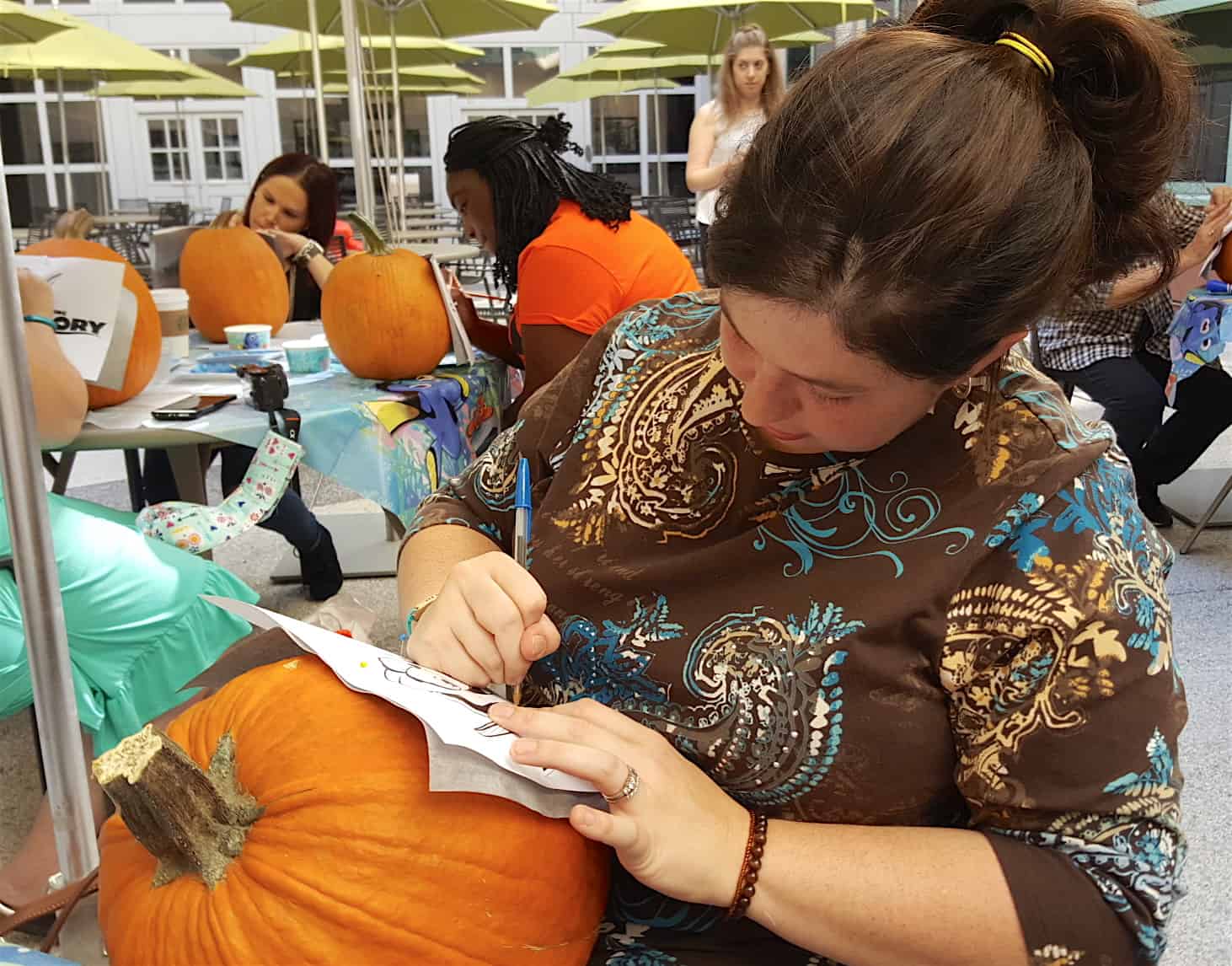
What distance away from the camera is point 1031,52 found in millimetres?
789

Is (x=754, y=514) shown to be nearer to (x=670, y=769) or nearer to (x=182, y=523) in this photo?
(x=670, y=769)

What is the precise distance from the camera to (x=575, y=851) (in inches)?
30.6

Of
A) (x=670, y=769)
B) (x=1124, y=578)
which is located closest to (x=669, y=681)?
(x=670, y=769)

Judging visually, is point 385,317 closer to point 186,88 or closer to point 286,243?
point 286,243

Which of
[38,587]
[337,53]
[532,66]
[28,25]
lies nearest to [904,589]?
[38,587]

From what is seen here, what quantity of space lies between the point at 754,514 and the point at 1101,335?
10.6ft

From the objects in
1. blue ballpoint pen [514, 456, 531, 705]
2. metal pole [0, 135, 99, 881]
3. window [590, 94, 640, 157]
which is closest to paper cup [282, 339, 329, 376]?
metal pole [0, 135, 99, 881]

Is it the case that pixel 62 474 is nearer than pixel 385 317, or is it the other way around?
pixel 385 317

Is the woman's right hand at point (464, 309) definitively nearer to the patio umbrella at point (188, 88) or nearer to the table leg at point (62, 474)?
the table leg at point (62, 474)

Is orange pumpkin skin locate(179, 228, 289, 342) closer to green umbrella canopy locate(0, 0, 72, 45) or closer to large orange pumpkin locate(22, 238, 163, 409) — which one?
large orange pumpkin locate(22, 238, 163, 409)

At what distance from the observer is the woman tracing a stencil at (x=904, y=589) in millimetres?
735

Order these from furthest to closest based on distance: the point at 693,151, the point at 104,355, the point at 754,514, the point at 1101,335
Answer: the point at 693,151, the point at 1101,335, the point at 104,355, the point at 754,514

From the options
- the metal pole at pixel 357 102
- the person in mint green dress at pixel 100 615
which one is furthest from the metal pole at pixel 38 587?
the metal pole at pixel 357 102

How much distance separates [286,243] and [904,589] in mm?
3224
